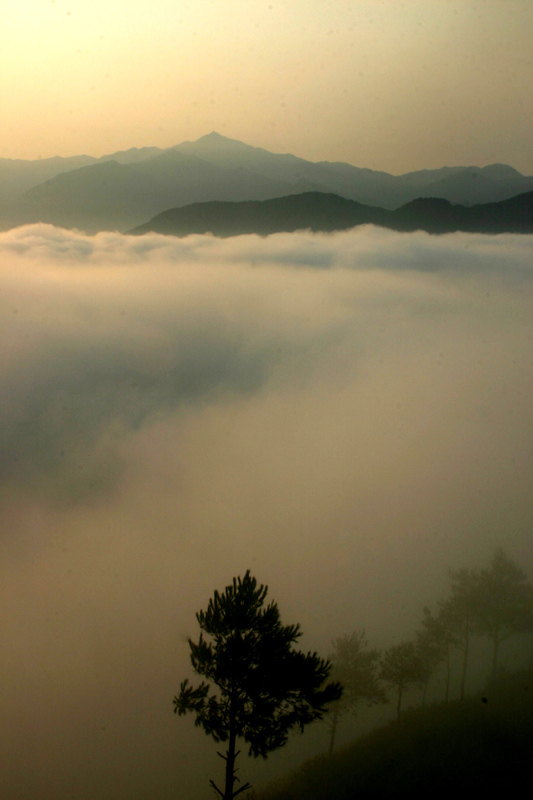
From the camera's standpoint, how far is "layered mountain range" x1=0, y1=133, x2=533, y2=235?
55.4m

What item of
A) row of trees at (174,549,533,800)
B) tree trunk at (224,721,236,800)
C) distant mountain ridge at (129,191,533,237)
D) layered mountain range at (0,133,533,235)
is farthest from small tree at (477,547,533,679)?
distant mountain ridge at (129,191,533,237)

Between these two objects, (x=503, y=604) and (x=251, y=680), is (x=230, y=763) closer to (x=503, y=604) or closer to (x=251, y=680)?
(x=251, y=680)

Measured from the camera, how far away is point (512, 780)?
50.6ft

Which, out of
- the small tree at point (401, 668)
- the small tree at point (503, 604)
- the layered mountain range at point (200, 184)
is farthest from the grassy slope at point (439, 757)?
the layered mountain range at point (200, 184)

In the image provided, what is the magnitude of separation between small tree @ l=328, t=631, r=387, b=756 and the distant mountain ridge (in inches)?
2147

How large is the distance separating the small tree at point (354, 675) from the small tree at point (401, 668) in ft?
1.47

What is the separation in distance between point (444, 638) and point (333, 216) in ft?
210

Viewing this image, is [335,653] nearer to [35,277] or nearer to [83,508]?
[83,508]

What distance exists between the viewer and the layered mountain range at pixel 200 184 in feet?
182

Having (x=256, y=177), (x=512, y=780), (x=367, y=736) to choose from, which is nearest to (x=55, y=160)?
(x=256, y=177)

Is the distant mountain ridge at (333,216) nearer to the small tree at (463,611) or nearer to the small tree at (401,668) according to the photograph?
the small tree at (463,611)

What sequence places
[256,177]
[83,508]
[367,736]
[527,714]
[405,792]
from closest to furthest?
[405,792] < [527,714] < [367,736] < [256,177] < [83,508]

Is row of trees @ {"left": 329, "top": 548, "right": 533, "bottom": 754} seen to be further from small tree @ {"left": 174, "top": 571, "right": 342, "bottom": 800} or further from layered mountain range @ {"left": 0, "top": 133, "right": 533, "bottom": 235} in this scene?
layered mountain range @ {"left": 0, "top": 133, "right": 533, "bottom": 235}

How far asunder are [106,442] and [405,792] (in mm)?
A: 89478
